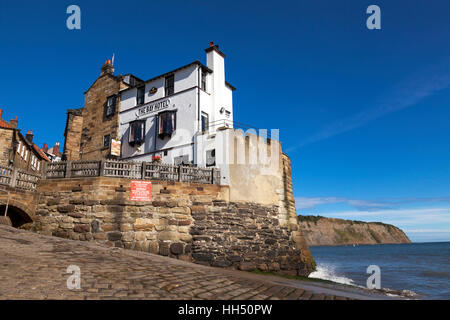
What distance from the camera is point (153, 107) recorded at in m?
25.8

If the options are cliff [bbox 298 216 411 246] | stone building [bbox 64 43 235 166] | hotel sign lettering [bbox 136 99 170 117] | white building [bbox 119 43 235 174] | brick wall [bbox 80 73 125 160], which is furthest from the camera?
cliff [bbox 298 216 411 246]

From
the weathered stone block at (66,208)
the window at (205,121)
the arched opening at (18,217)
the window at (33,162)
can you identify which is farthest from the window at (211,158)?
the window at (33,162)

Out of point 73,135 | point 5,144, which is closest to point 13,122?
point 5,144

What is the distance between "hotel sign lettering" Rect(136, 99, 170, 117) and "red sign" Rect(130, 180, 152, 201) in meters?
11.5

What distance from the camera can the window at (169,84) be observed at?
25328 mm

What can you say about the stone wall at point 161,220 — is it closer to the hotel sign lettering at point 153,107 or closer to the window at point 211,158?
the window at point 211,158

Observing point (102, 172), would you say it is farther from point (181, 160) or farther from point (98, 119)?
point (98, 119)

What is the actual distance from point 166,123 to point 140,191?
10.3 meters

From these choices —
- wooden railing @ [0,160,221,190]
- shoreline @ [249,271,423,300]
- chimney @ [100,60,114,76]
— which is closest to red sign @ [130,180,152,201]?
wooden railing @ [0,160,221,190]

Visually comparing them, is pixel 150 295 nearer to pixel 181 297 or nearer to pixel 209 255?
pixel 181 297

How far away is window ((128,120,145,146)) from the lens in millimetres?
25600

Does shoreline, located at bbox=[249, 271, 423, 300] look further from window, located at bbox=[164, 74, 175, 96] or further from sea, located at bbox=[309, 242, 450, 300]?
window, located at bbox=[164, 74, 175, 96]

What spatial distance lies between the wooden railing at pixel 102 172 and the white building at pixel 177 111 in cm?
486
